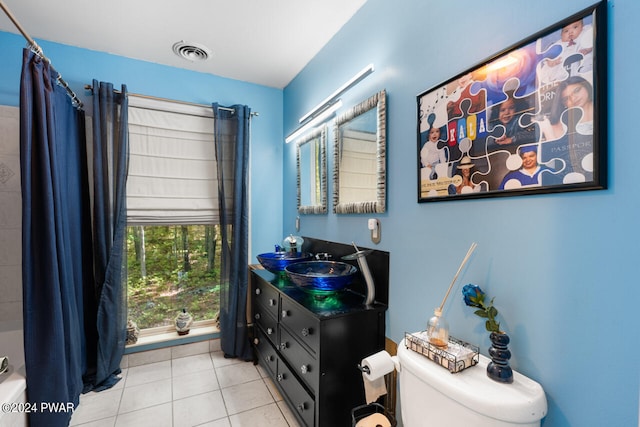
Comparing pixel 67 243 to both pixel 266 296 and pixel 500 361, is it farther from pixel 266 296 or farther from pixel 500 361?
pixel 500 361

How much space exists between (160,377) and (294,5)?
2.78 meters

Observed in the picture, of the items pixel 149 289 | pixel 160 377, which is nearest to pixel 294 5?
pixel 149 289

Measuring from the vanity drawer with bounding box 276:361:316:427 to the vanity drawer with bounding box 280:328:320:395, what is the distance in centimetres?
6

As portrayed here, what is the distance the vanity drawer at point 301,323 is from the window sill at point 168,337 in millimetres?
1206

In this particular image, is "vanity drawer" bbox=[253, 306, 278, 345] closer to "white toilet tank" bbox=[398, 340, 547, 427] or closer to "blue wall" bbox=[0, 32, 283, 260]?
"blue wall" bbox=[0, 32, 283, 260]

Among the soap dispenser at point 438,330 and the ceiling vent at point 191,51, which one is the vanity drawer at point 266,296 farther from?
the ceiling vent at point 191,51

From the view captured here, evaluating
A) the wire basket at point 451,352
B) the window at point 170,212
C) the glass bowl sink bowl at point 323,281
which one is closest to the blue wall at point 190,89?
the window at point 170,212

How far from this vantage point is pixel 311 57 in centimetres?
235

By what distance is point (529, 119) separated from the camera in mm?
909

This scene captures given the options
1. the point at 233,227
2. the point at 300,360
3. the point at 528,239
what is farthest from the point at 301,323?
the point at 233,227

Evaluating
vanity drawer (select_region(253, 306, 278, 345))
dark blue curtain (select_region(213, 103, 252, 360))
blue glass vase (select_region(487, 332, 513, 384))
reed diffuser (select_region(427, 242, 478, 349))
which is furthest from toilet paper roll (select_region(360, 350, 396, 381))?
dark blue curtain (select_region(213, 103, 252, 360))

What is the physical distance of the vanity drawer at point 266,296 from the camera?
191 centimetres

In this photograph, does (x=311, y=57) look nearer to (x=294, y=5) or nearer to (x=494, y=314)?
(x=294, y=5)

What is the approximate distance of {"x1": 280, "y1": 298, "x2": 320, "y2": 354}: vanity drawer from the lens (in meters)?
1.41
